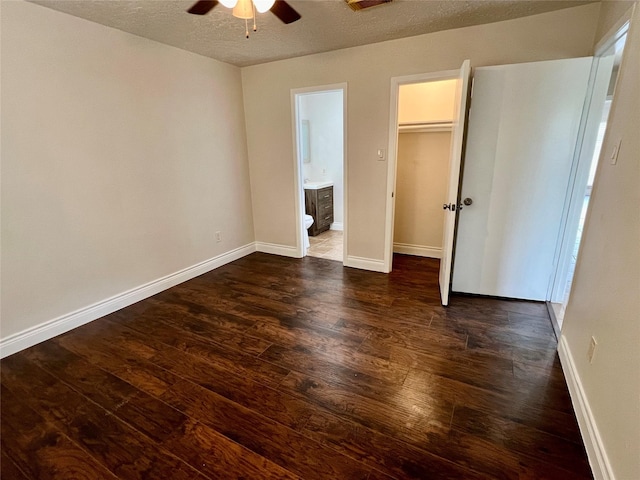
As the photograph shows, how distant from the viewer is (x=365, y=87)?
308cm

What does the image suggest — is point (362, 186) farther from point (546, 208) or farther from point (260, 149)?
point (546, 208)

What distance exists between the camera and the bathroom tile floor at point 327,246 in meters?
4.10

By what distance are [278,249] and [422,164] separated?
2.15 meters

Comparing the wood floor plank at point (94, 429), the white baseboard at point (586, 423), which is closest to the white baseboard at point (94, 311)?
the wood floor plank at point (94, 429)

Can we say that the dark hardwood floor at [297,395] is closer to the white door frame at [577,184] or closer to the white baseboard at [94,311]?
the white baseboard at [94,311]

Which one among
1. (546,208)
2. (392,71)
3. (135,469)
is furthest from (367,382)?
(392,71)

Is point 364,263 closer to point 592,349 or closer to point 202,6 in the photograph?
point 592,349

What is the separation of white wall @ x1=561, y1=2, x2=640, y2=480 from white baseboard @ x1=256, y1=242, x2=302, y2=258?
288 cm

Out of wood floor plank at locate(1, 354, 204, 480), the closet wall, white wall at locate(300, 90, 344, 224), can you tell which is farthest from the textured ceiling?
wood floor plank at locate(1, 354, 204, 480)

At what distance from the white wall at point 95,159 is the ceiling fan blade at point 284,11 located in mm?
1527

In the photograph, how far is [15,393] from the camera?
178 cm

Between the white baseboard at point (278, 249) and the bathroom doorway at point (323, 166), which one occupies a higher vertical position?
the bathroom doorway at point (323, 166)

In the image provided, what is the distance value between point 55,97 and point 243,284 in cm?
212

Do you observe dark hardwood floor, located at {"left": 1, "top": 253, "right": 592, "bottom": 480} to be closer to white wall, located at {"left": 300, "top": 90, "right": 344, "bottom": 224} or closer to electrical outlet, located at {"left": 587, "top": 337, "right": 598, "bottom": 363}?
electrical outlet, located at {"left": 587, "top": 337, "right": 598, "bottom": 363}
